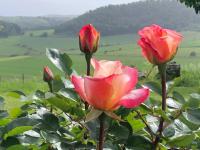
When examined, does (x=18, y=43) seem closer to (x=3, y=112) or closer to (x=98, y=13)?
(x=98, y=13)

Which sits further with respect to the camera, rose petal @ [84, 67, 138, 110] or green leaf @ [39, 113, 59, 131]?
green leaf @ [39, 113, 59, 131]

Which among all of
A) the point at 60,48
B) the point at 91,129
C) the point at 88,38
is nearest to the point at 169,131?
the point at 91,129

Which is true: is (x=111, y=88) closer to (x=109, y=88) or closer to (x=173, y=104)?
(x=109, y=88)

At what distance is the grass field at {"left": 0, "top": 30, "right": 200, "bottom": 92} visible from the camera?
142 ft

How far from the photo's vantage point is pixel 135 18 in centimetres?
9075

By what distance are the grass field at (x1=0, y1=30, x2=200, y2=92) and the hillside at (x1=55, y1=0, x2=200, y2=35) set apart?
6.87m

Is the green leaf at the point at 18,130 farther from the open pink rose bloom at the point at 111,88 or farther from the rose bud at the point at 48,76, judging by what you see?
the rose bud at the point at 48,76

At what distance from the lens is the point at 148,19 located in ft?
291

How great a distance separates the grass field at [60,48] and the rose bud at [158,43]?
31.2m

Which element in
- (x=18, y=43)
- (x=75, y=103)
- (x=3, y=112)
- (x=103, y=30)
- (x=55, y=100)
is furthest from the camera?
(x=103, y=30)

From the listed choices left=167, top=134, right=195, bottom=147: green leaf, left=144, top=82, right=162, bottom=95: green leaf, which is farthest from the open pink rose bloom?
left=144, top=82, right=162, bottom=95: green leaf

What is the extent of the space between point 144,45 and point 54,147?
1.09ft

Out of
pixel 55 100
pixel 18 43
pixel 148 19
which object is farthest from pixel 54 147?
pixel 148 19

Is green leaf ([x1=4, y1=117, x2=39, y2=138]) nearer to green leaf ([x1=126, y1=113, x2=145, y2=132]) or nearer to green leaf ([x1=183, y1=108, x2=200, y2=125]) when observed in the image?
green leaf ([x1=126, y1=113, x2=145, y2=132])
